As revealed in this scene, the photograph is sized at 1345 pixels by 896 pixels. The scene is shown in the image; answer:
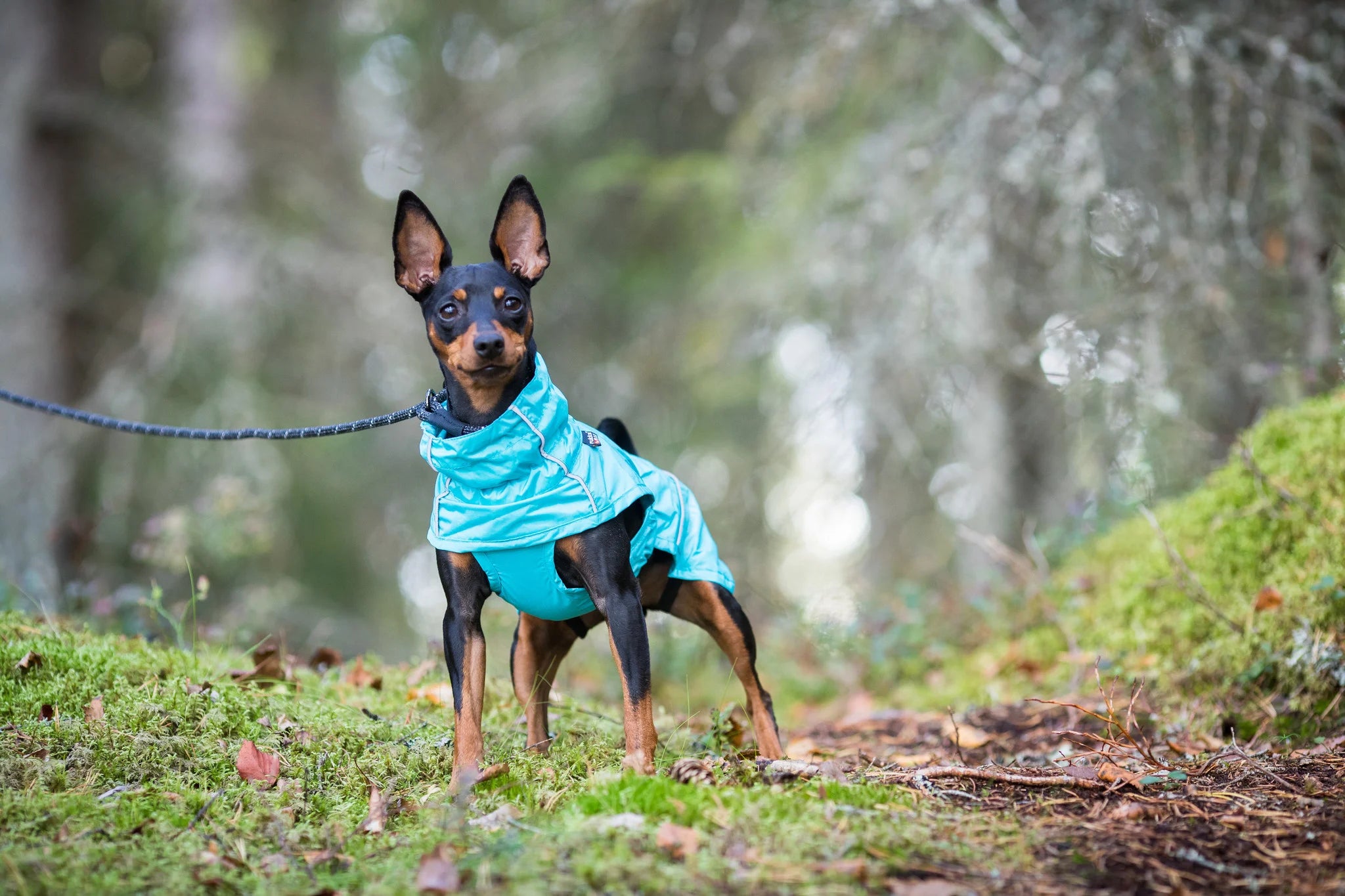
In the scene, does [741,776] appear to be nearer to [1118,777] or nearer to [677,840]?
[677,840]

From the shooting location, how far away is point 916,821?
255 centimetres

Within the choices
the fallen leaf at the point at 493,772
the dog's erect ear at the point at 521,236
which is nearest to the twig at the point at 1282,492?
the dog's erect ear at the point at 521,236

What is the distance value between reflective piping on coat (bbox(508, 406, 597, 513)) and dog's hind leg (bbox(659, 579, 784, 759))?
663mm

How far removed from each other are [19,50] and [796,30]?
24.2 feet

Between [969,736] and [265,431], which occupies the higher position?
[265,431]

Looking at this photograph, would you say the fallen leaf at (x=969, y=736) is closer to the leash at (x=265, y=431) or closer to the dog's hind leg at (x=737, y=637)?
the dog's hind leg at (x=737, y=637)

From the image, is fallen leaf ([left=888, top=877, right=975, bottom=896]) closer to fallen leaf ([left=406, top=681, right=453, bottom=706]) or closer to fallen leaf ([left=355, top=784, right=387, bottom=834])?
fallen leaf ([left=355, top=784, right=387, bottom=834])

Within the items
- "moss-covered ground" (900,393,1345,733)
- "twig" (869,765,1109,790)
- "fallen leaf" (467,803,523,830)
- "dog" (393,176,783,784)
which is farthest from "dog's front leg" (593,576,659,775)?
"moss-covered ground" (900,393,1345,733)

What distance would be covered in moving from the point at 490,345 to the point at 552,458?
16.4 inches

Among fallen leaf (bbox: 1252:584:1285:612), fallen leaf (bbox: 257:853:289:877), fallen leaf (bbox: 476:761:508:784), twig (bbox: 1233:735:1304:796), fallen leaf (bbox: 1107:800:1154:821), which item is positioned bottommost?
twig (bbox: 1233:735:1304:796)

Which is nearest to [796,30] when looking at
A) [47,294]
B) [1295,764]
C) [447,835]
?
[1295,764]

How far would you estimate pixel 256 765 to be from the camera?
3025 millimetres

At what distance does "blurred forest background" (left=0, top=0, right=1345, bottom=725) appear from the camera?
536cm

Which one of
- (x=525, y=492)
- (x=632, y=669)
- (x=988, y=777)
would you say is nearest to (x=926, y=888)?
(x=988, y=777)
